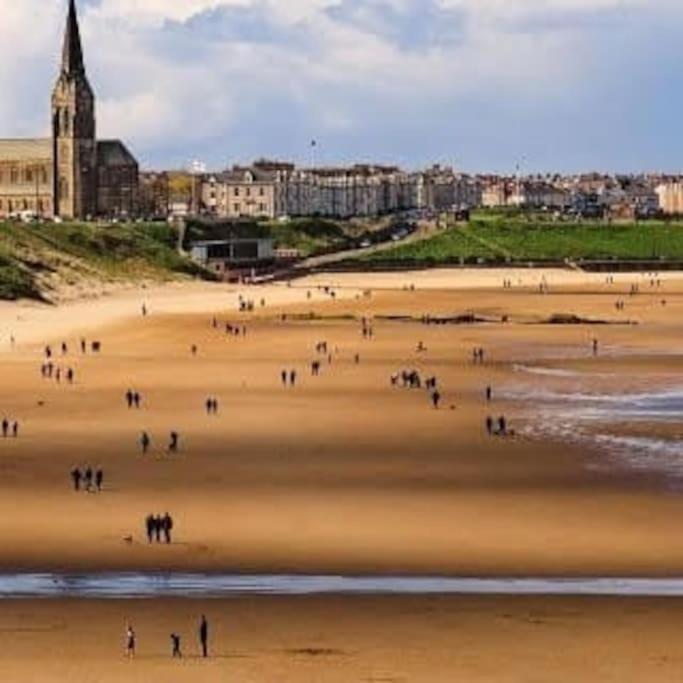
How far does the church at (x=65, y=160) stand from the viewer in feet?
471

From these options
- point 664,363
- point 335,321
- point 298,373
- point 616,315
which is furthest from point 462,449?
point 616,315

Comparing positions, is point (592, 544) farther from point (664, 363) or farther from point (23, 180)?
point (23, 180)

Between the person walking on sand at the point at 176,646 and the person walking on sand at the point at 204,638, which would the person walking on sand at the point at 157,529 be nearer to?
the person walking on sand at the point at 204,638

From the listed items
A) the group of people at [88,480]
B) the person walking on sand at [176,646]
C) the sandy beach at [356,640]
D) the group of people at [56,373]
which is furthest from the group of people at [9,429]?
the person walking on sand at [176,646]

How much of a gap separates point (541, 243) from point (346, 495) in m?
110

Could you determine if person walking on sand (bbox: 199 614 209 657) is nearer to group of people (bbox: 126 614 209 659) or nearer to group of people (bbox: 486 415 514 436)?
group of people (bbox: 126 614 209 659)

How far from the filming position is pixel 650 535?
34594 mm

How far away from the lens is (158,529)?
34188mm

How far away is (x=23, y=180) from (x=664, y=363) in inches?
3426

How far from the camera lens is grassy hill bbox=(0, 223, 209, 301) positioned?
318 feet

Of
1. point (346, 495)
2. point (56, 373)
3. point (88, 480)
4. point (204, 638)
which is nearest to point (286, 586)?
point (204, 638)

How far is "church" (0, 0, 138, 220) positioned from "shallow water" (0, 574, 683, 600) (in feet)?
369

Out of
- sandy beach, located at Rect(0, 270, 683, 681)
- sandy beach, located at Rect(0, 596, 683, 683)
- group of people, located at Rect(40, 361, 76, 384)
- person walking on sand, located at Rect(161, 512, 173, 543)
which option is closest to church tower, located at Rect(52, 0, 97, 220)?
sandy beach, located at Rect(0, 270, 683, 681)

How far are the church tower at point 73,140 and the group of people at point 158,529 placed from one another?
109187 millimetres
